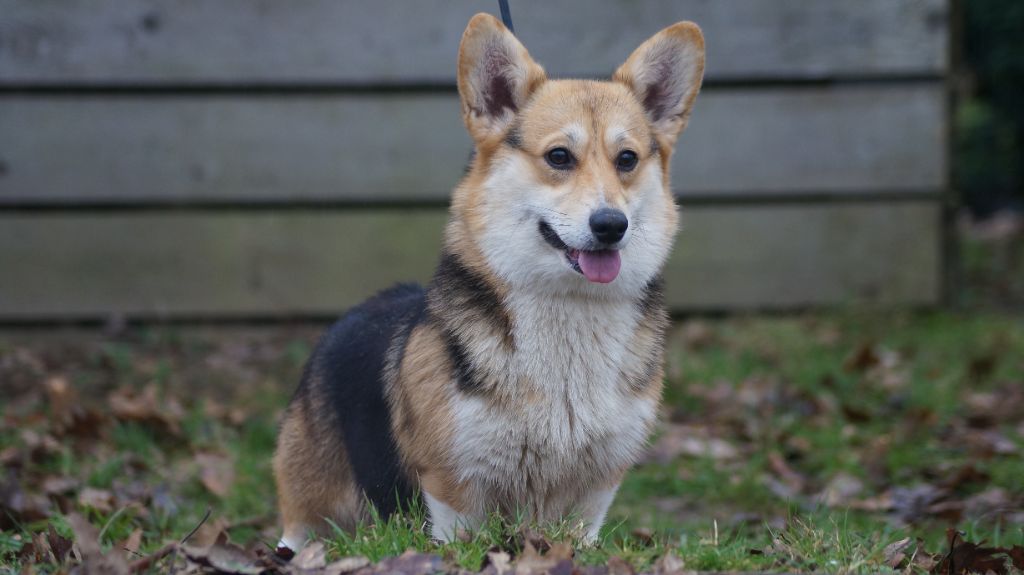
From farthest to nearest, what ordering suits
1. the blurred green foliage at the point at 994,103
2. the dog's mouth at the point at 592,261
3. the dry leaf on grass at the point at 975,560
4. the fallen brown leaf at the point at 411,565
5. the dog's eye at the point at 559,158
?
the blurred green foliage at the point at 994,103 < the dog's eye at the point at 559,158 < the dog's mouth at the point at 592,261 < the dry leaf on grass at the point at 975,560 < the fallen brown leaf at the point at 411,565

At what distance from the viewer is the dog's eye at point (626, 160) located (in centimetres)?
322

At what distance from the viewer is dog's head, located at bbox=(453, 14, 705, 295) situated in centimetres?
304

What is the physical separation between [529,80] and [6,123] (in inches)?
156

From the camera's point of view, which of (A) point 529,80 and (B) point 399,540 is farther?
(A) point 529,80

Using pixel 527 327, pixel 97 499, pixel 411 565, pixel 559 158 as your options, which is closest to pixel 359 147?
pixel 97 499

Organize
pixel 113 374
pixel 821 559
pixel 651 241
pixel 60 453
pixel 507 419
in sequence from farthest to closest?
1. pixel 113 374
2. pixel 60 453
3. pixel 651 241
4. pixel 507 419
5. pixel 821 559

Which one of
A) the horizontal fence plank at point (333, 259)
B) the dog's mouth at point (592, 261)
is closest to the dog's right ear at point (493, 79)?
the dog's mouth at point (592, 261)

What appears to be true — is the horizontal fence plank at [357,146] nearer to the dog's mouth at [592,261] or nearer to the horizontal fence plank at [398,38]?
the horizontal fence plank at [398,38]

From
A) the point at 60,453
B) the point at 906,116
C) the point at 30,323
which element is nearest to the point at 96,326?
the point at 30,323

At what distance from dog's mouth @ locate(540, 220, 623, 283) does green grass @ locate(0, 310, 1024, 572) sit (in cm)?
72

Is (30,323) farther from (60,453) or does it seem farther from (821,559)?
(821,559)

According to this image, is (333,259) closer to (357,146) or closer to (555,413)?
(357,146)

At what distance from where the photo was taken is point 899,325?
627cm

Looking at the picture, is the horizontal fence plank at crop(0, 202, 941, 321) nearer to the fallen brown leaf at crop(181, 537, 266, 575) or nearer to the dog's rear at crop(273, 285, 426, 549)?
the dog's rear at crop(273, 285, 426, 549)
